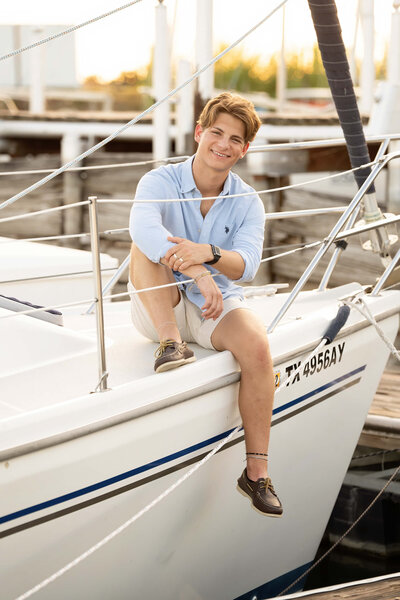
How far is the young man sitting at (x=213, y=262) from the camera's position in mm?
2857

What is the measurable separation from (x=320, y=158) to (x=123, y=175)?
165 cm

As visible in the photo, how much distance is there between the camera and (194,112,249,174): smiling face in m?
2.97

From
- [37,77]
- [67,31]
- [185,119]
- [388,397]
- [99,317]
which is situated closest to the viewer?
[99,317]

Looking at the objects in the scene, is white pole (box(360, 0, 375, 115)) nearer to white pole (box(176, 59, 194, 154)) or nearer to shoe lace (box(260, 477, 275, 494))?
→ white pole (box(176, 59, 194, 154))

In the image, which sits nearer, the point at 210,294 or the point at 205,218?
the point at 210,294

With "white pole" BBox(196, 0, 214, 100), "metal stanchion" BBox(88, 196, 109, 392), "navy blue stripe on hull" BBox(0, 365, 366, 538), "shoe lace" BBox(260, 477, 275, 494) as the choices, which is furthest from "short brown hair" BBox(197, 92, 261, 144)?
"white pole" BBox(196, 0, 214, 100)

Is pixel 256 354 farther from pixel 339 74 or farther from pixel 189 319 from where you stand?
pixel 339 74

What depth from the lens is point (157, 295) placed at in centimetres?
298

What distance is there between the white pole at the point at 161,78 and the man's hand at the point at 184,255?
414 centimetres

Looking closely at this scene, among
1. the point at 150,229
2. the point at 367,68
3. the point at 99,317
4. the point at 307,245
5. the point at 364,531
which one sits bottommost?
the point at 364,531

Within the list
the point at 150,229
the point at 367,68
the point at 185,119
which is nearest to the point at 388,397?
the point at 150,229

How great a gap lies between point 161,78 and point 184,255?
440cm

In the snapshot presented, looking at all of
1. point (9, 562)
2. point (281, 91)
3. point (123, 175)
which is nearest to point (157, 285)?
point (9, 562)

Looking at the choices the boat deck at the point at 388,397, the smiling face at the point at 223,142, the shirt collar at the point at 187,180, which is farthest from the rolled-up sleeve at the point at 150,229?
the boat deck at the point at 388,397
